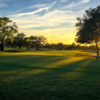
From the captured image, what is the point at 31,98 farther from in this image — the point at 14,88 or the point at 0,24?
the point at 0,24

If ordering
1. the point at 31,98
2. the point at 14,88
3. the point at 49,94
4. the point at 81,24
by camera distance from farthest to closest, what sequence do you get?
the point at 81,24 < the point at 14,88 < the point at 49,94 < the point at 31,98

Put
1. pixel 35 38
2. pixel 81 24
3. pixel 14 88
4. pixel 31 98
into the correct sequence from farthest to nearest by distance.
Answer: pixel 35 38, pixel 81 24, pixel 14 88, pixel 31 98

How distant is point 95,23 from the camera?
35406mm

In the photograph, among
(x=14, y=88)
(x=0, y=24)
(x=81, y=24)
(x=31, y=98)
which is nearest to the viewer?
(x=31, y=98)

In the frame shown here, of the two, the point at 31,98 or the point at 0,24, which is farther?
the point at 0,24

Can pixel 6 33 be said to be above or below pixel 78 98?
above

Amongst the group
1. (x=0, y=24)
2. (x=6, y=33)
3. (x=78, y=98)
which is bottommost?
(x=78, y=98)

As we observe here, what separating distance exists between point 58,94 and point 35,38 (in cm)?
9045

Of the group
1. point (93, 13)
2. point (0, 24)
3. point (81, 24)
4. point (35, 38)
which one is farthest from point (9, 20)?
point (35, 38)

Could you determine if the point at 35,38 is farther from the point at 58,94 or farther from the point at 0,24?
the point at 58,94

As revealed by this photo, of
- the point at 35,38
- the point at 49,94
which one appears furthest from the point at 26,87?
the point at 35,38

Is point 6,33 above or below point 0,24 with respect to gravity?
below

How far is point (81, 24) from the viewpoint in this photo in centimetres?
3894

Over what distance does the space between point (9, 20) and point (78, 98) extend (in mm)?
50277
